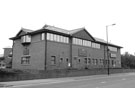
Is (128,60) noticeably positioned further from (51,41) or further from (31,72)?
(31,72)

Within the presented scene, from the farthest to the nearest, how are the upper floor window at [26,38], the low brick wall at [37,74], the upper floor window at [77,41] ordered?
1. the upper floor window at [77,41]
2. the upper floor window at [26,38]
3. the low brick wall at [37,74]

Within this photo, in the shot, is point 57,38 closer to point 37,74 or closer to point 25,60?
point 25,60

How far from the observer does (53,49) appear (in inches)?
1219

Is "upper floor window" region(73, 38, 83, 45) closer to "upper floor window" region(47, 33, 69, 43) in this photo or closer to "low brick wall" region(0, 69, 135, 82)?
"upper floor window" region(47, 33, 69, 43)

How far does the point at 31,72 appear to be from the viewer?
23422mm

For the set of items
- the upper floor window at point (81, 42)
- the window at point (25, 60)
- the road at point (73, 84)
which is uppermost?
the upper floor window at point (81, 42)

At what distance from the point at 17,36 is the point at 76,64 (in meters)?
15.4

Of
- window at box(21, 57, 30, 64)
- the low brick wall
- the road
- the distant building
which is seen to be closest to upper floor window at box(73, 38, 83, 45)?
the distant building

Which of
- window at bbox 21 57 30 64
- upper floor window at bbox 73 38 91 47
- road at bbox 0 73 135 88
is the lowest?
road at bbox 0 73 135 88

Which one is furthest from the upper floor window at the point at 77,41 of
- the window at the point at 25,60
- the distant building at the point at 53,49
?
the window at the point at 25,60

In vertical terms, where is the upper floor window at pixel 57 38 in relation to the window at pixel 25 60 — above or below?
above

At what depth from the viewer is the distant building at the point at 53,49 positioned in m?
30.3

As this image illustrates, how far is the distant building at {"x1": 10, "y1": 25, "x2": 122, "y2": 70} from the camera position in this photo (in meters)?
30.3

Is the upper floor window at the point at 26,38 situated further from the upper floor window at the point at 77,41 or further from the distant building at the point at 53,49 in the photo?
the upper floor window at the point at 77,41
